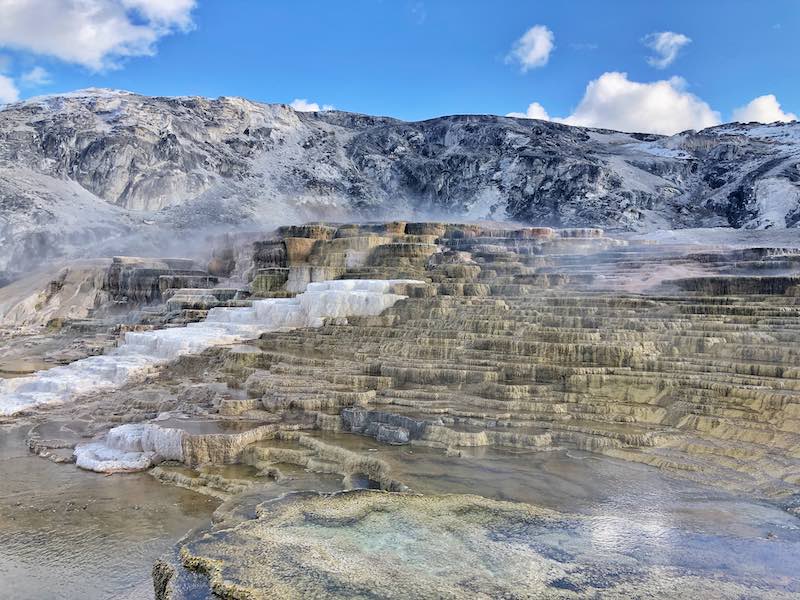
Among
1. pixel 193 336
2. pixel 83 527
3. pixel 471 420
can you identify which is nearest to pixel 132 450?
pixel 83 527

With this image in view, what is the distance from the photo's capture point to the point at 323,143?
46.2 meters

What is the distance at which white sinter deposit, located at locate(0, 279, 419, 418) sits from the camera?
40.8 feet

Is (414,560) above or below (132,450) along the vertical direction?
above

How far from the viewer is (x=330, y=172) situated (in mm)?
43844

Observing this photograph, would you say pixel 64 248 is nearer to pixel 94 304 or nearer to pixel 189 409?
pixel 94 304

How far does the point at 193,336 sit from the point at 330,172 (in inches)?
1213

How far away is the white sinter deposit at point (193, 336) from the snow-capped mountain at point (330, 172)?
705 inches

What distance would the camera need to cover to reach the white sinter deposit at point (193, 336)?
12.4 m

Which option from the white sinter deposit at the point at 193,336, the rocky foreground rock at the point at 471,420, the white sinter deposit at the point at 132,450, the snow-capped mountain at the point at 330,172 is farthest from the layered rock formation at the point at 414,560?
the snow-capped mountain at the point at 330,172

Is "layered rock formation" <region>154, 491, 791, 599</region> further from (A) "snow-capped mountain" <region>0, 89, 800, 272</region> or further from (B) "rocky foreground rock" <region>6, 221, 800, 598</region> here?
(A) "snow-capped mountain" <region>0, 89, 800, 272</region>

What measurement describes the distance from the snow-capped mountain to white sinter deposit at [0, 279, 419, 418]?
58.8 feet

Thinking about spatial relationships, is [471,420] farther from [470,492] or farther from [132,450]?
[132,450]

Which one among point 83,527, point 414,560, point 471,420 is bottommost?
point 83,527

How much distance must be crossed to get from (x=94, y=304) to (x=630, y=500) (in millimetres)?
22278
